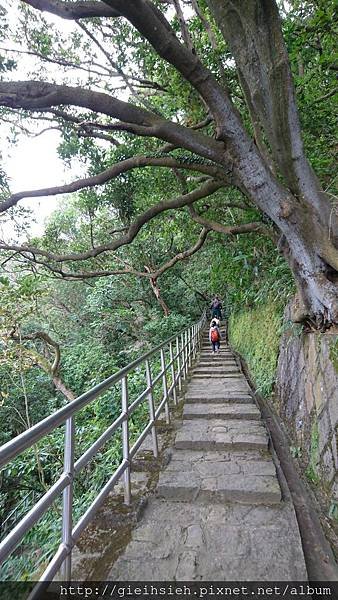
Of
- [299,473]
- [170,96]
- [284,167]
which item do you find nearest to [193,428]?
[299,473]

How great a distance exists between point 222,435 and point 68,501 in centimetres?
249

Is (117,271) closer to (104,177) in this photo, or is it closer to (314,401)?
(104,177)

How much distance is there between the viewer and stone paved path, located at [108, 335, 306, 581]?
6.50 ft

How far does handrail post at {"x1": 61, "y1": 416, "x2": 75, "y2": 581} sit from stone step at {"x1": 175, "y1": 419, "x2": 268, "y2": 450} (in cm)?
207

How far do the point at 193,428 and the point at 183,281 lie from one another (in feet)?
44.7

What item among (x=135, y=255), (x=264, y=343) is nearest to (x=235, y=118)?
(x=264, y=343)

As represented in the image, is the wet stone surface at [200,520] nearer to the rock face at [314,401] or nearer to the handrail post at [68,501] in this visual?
the handrail post at [68,501]

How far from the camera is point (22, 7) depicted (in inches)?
227

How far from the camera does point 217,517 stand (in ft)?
8.17

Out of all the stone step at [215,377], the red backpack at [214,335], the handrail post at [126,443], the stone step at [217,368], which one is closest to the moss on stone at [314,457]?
the handrail post at [126,443]

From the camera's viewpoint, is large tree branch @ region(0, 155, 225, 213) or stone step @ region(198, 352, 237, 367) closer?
large tree branch @ region(0, 155, 225, 213)

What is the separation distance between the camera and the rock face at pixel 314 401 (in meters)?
2.99

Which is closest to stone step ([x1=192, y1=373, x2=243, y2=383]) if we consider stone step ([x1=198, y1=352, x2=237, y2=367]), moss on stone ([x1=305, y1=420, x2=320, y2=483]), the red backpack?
stone step ([x1=198, y1=352, x2=237, y2=367])

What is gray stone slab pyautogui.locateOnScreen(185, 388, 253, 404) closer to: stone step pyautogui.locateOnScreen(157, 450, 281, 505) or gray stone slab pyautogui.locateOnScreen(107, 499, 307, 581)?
stone step pyautogui.locateOnScreen(157, 450, 281, 505)
